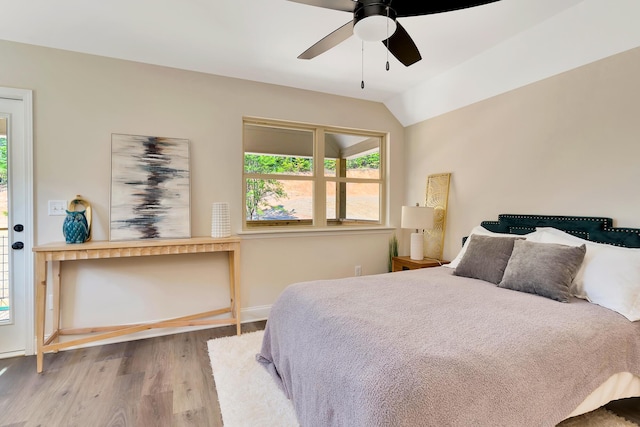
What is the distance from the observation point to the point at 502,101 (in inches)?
115

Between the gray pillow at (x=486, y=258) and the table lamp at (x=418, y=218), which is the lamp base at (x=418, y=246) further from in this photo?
the gray pillow at (x=486, y=258)

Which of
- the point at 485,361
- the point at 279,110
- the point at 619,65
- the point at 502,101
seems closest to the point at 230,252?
the point at 279,110

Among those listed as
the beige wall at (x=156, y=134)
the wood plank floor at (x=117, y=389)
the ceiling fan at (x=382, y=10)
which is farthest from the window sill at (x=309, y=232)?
the ceiling fan at (x=382, y=10)

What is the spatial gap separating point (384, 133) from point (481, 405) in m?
Answer: 3.55

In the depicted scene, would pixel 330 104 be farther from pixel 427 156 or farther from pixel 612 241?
pixel 612 241

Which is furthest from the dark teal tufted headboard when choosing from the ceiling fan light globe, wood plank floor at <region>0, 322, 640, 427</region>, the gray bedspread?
the ceiling fan light globe

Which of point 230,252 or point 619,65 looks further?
point 230,252

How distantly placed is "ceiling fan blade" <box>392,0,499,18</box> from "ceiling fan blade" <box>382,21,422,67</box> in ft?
0.31

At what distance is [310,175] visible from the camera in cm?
377

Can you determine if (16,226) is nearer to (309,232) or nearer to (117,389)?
(117,389)

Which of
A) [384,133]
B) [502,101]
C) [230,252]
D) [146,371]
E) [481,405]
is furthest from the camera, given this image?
[384,133]

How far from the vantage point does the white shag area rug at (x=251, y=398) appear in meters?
1.71

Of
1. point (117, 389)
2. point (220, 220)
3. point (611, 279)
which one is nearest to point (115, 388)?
point (117, 389)

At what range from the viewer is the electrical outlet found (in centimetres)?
259
